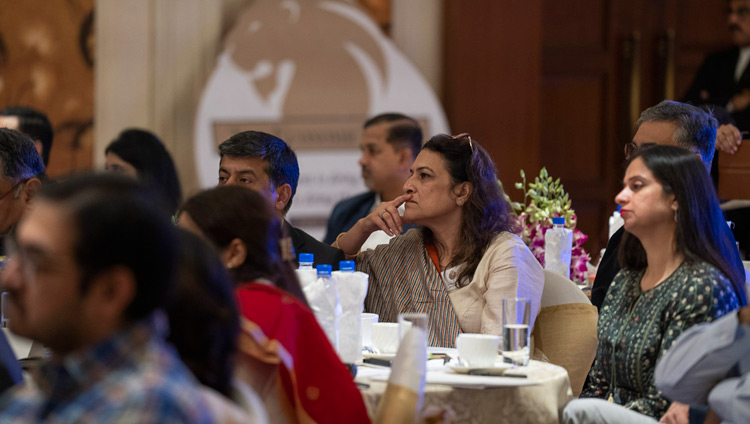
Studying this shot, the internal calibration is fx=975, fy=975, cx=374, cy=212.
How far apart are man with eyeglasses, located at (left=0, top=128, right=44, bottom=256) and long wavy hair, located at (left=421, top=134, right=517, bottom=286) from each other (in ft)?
4.43

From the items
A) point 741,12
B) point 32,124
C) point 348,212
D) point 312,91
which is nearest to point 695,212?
point 348,212

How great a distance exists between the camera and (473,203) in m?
3.32

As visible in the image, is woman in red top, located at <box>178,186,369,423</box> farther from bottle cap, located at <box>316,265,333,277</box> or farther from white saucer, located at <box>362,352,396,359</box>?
white saucer, located at <box>362,352,396,359</box>

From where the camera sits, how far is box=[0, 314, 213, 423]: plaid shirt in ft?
3.58

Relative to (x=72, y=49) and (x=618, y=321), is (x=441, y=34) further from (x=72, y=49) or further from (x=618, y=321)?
(x=618, y=321)

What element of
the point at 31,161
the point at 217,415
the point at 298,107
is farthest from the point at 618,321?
the point at 298,107

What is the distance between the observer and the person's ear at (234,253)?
202 cm

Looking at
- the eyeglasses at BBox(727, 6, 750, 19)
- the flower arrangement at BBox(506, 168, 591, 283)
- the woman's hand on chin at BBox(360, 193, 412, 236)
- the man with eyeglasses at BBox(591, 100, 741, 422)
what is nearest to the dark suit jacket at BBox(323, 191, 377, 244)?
the flower arrangement at BBox(506, 168, 591, 283)

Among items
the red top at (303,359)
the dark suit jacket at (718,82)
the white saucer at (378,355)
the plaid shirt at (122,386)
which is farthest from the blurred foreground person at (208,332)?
the dark suit jacket at (718,82)

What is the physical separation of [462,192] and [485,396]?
1.11 meters

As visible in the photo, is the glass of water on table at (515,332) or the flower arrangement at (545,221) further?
the flower arrangement at (545,221)

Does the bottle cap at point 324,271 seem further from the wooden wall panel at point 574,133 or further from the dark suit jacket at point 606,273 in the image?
the wooden wall panel at point 574,133

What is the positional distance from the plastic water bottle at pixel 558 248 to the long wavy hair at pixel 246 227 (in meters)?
1.98

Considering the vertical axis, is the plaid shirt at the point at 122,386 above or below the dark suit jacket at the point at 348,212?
above
